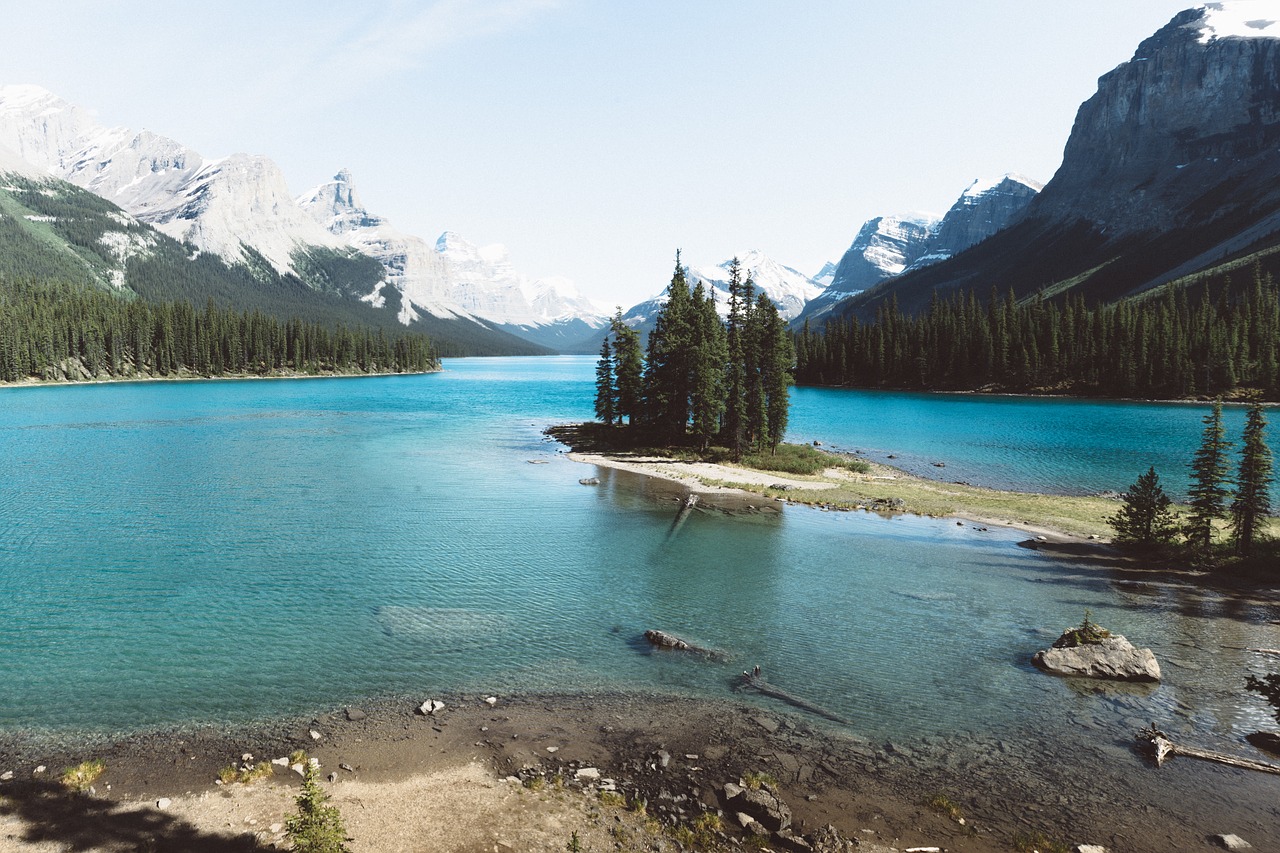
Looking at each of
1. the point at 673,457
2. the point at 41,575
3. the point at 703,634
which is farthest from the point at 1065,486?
the point at 41,575

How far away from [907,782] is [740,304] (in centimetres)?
7085

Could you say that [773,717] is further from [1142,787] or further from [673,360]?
[673,360]

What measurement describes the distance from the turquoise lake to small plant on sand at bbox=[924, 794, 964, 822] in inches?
139

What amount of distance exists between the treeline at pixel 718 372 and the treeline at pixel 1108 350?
11569 centimetres

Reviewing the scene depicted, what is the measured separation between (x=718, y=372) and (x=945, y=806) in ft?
210

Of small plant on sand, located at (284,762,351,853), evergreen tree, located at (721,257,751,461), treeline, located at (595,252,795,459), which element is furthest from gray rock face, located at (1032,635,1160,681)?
treeline, located at (595,252,795,459)

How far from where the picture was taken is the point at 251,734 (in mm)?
20062

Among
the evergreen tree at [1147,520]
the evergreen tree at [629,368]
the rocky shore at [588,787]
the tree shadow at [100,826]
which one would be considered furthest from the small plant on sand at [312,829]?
the evergreen tree at [629,368]

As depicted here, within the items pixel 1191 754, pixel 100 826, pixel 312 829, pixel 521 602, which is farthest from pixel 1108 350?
pixel 100 826

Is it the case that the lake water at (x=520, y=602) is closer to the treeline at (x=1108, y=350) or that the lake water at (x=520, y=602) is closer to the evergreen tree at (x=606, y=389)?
the evergreen tree at (x=606, y=389)

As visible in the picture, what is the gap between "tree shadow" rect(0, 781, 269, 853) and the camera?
14.7 m

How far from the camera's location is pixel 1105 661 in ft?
82.9

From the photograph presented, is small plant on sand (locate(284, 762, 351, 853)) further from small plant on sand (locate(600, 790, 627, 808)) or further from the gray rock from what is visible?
the gray rock

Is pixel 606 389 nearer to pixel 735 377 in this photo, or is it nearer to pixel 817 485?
pixel 735 377
